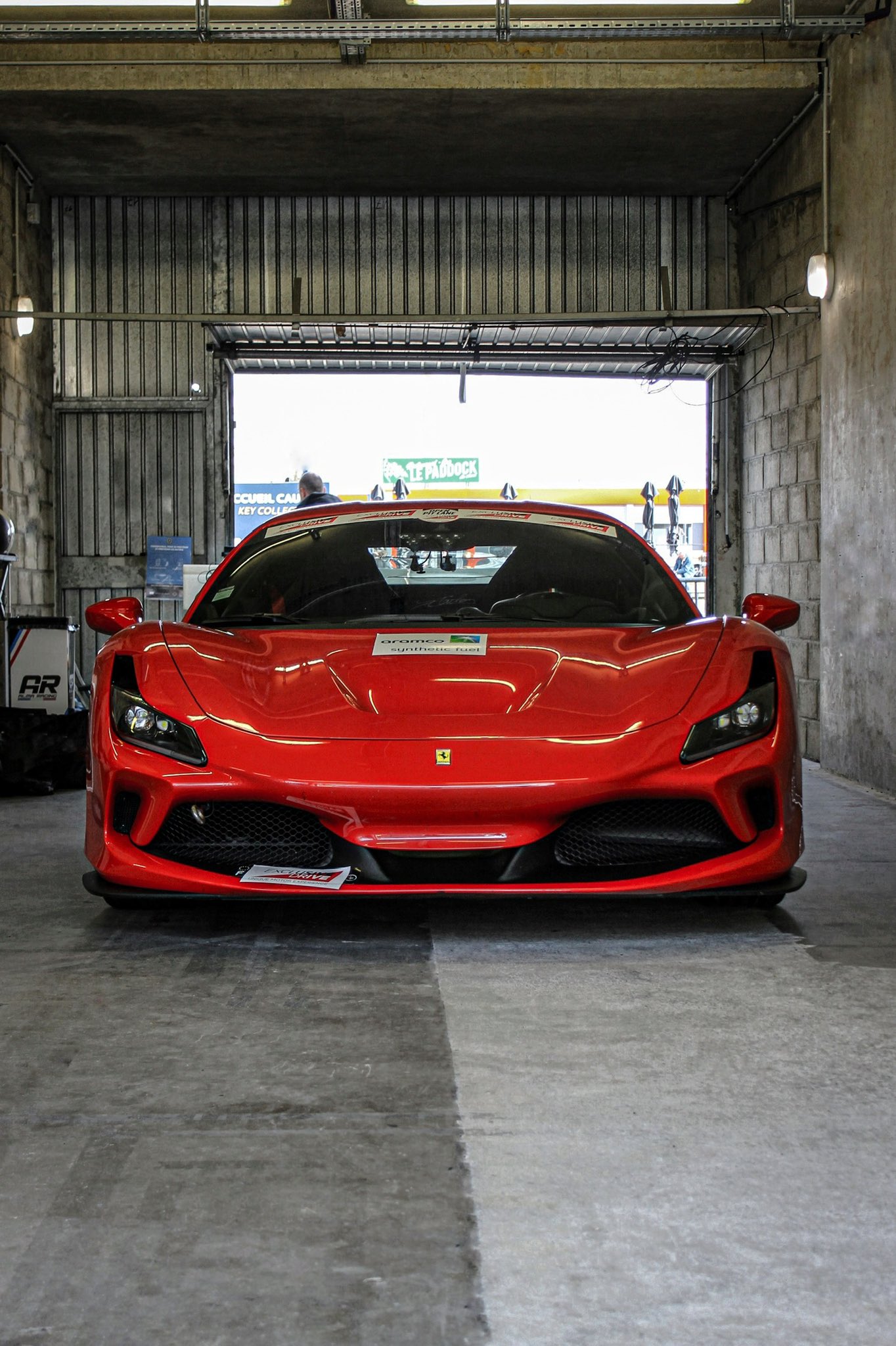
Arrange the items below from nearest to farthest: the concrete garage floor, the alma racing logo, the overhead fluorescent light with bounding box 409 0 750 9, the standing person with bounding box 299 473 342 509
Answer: the concrete garage floor < the overhead fluorescent light with bounding box 409 0 750 9 < the alma racing logo < the standing person with bounding box 299 473 342 509

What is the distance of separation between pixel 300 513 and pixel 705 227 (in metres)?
7.25

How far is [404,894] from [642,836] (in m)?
0.54

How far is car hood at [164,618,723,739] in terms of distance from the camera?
298cm

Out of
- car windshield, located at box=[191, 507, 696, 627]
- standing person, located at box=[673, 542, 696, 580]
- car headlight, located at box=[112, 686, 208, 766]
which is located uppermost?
standing person, located at box=[673, 542, 696, 580]

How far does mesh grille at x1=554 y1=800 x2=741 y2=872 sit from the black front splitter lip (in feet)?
0.23

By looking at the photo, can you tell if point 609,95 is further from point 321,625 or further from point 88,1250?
point 88,1250

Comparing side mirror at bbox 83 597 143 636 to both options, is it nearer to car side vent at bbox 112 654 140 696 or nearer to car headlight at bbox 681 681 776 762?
car side vent at bbox 112 654 140 696

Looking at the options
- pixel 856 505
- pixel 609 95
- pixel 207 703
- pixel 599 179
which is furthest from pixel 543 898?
pixel 599 179

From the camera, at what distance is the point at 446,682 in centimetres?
309

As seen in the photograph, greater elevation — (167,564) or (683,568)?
(683,568)

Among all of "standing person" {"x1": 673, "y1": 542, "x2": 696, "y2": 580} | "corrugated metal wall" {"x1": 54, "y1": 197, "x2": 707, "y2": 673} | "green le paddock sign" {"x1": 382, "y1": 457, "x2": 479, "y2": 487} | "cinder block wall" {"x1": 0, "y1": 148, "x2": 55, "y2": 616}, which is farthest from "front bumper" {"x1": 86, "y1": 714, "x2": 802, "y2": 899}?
"green le paddock sign" {"x1": 382, "y1": 457, "x2": 479, "y2": 487}

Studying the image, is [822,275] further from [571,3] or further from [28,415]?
[28,415]

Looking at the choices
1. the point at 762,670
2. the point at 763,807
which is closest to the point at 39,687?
the point at 762,670

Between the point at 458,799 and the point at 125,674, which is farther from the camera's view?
the point at 125,674
